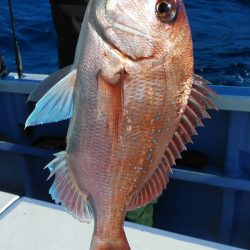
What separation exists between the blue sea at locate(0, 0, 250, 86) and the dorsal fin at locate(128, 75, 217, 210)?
4461 millimetres

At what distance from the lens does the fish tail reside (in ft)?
4.42

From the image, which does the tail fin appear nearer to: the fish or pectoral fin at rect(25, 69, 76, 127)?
the fish

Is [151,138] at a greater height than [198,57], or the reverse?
[151,138]

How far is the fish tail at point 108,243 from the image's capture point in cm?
135

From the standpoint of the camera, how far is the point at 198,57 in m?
6.59

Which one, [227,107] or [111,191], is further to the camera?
[227,107]

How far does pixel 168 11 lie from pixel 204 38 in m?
6.60

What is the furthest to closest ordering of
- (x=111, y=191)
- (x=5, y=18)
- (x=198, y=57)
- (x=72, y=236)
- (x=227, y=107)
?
(x=5, y=18) < (x=198, y=57) < (x=227, y=107) < (x=72, y=236) < (x=111, y=191)

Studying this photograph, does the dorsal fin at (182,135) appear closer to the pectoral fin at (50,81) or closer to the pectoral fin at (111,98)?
the pectoral fin at (111,98)

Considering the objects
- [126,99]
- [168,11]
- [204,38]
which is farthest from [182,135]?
[204,38]

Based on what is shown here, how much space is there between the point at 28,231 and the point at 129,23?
3.59 feet

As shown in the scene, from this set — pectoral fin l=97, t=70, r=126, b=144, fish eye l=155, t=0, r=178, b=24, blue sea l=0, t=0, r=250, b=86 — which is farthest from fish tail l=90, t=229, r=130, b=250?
blue sea l=0, t=0, r=250, b=86

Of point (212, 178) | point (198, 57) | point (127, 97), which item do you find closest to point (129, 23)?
point (127, 97)

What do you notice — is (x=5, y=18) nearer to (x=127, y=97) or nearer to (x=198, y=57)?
(x=198, y=57)
